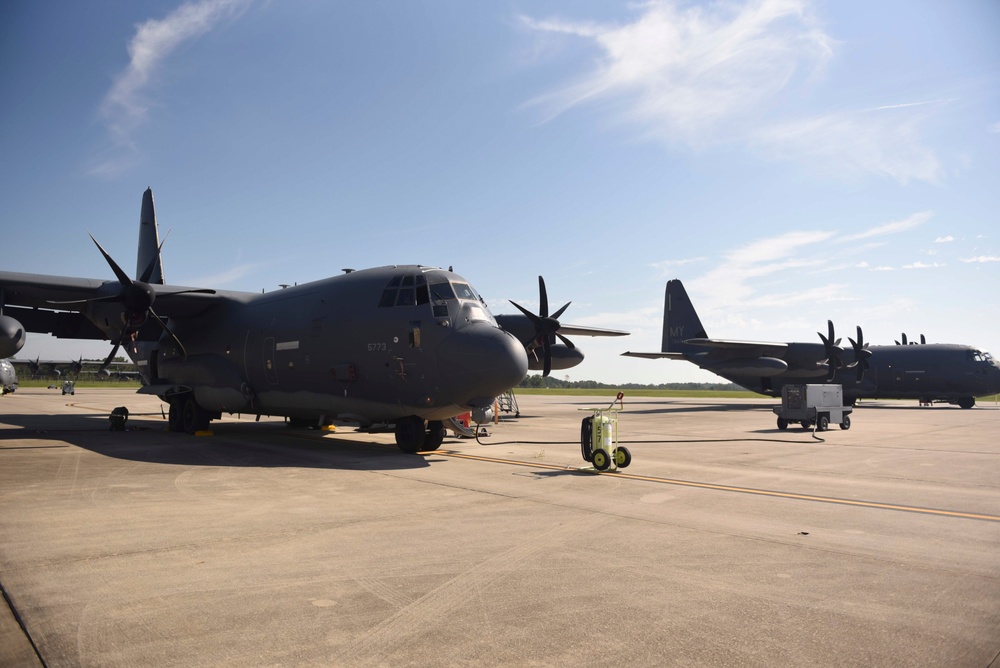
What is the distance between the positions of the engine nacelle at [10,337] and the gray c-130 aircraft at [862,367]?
35.5 meters

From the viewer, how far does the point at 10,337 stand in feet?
46.0

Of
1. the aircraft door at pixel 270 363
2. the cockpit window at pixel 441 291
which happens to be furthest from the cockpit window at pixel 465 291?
the aircraft door at pixel 270 363

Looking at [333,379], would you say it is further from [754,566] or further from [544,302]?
[754,566]

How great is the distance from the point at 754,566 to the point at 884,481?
23.1 feet

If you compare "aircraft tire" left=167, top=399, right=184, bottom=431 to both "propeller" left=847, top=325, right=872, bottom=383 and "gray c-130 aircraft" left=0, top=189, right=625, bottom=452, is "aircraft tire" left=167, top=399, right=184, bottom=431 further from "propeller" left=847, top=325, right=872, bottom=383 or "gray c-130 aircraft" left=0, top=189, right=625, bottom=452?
"propeller" left=847, top=325, right=872, bottom=383

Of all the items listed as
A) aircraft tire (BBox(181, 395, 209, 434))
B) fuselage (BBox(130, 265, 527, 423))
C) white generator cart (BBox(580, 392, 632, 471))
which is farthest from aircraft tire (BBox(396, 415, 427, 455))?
aircraft tire (BBox(181, 395, 209, 434))

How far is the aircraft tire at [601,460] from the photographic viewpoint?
40.2ft

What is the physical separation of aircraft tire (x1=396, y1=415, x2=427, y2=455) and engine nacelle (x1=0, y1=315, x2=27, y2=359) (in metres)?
8.13

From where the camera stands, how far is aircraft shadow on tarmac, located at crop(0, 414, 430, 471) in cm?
1342

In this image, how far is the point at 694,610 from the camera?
4754 mm

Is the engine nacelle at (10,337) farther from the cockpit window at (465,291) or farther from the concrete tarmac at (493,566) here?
the cockpit window at (465,291)

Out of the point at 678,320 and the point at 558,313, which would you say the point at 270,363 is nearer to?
the point at 558,313

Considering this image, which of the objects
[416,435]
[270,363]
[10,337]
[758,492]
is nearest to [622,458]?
[758,492]

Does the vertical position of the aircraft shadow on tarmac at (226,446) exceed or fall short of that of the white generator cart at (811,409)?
it falls short
